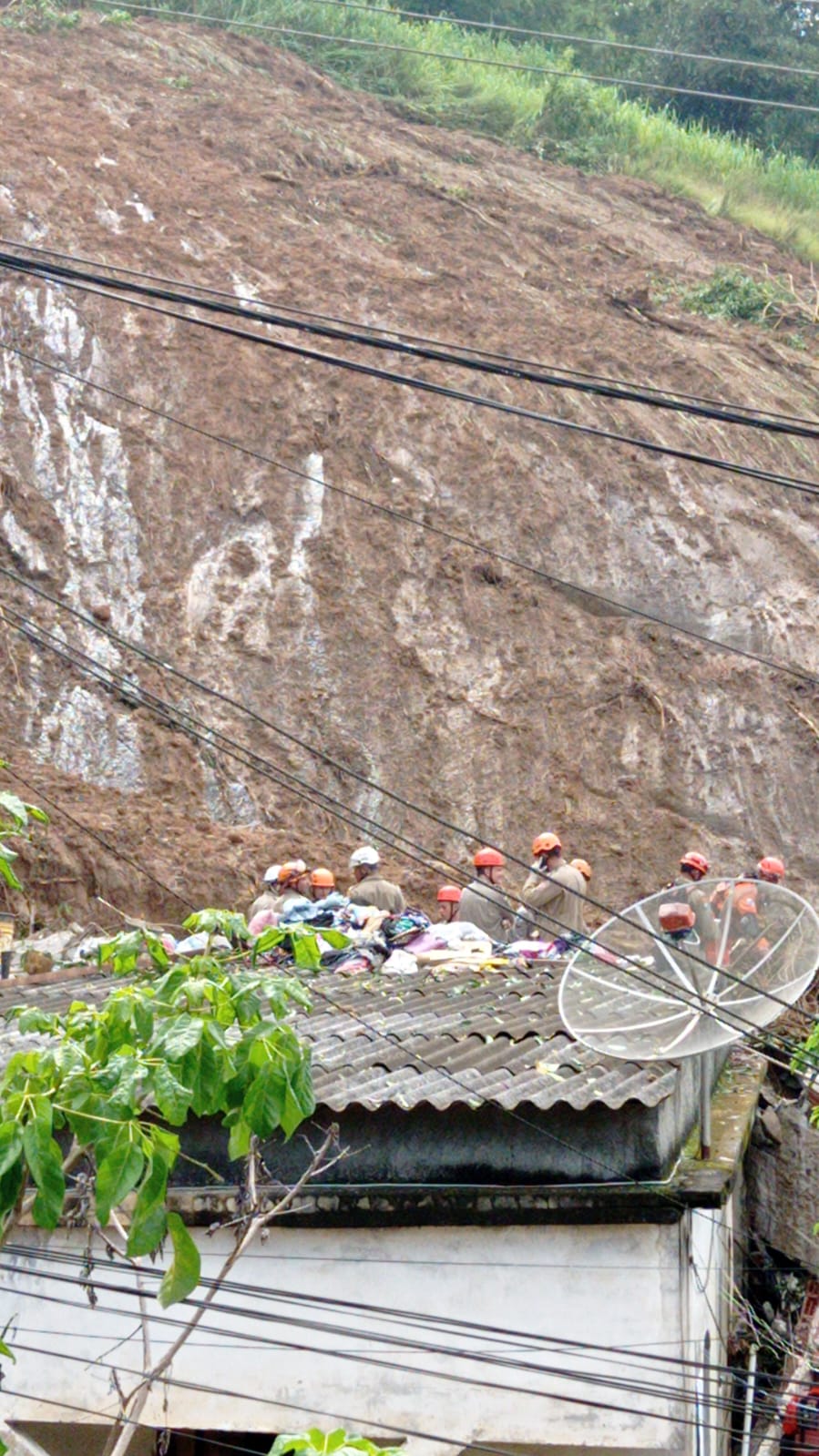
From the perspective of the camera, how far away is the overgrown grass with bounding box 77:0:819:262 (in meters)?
37.4

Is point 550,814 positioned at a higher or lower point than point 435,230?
lower

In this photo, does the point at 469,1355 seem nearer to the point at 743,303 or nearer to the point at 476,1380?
the point at 476,1380

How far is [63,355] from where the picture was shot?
25062 millimetres

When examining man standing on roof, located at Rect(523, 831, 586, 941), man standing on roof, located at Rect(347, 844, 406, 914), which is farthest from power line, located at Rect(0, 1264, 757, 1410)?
man standing on roof, located at Rect(347, 844, 406, 914)

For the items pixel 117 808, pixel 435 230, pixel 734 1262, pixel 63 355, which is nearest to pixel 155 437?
pixel 63 355

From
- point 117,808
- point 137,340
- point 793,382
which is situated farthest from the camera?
point 793,382

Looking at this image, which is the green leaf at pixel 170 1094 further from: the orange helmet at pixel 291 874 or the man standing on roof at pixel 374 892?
the orange helmet at pixel 291 874

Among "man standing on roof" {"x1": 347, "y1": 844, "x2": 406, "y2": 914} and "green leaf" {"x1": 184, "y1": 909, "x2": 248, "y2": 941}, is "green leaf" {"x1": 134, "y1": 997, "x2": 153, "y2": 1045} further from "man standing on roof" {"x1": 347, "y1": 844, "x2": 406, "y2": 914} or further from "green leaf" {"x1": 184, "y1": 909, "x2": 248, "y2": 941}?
"man standing on roof" {"x1": 347, "y1": 844, "x2": 406, "y2": 914}

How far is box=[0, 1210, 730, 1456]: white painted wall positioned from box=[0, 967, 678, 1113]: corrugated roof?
633mm

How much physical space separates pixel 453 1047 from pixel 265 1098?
12.6 ft

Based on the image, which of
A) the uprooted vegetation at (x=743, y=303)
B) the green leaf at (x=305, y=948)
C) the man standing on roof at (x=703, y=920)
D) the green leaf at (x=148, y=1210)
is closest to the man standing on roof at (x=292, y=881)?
the man standing on roof at (x=703, y=920)

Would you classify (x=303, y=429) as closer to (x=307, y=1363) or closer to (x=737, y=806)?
(x=737, y=806)

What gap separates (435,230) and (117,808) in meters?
16.5

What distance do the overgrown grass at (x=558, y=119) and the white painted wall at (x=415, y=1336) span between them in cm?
3272
